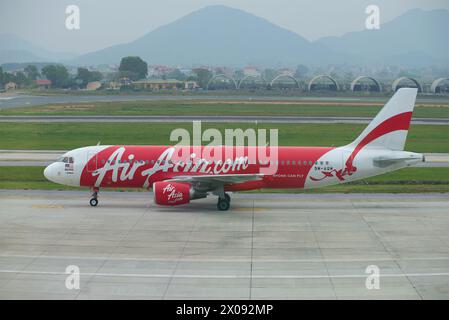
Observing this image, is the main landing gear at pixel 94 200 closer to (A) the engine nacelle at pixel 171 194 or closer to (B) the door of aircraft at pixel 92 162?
(B) the door of aircraft at pixel 92 162

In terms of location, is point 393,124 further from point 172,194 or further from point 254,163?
point 172,194

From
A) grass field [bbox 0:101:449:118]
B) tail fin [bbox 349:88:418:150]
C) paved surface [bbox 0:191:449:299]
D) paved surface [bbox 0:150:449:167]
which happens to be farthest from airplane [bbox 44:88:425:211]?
grass field [bbox 0:101:449:118]

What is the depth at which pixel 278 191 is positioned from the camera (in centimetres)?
4394

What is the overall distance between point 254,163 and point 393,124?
28.3 feet

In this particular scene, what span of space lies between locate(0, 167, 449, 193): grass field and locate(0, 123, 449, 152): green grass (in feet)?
40.7

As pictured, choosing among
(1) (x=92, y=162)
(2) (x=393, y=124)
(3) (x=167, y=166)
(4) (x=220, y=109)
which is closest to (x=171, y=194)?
(3) (x=167, y=166)

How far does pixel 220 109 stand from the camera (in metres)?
101

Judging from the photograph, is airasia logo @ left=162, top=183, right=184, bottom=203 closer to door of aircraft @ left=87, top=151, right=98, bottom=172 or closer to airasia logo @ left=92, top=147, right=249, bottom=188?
airasia logo @ left=92, top=147, right=249, bottom=188

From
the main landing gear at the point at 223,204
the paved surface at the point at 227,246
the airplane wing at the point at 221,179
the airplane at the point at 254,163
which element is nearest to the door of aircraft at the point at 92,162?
the airplane at the point at 254,163

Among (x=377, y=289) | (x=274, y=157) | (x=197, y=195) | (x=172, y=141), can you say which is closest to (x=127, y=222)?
(x=197, y=195)

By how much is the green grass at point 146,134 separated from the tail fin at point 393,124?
24.1 meters
